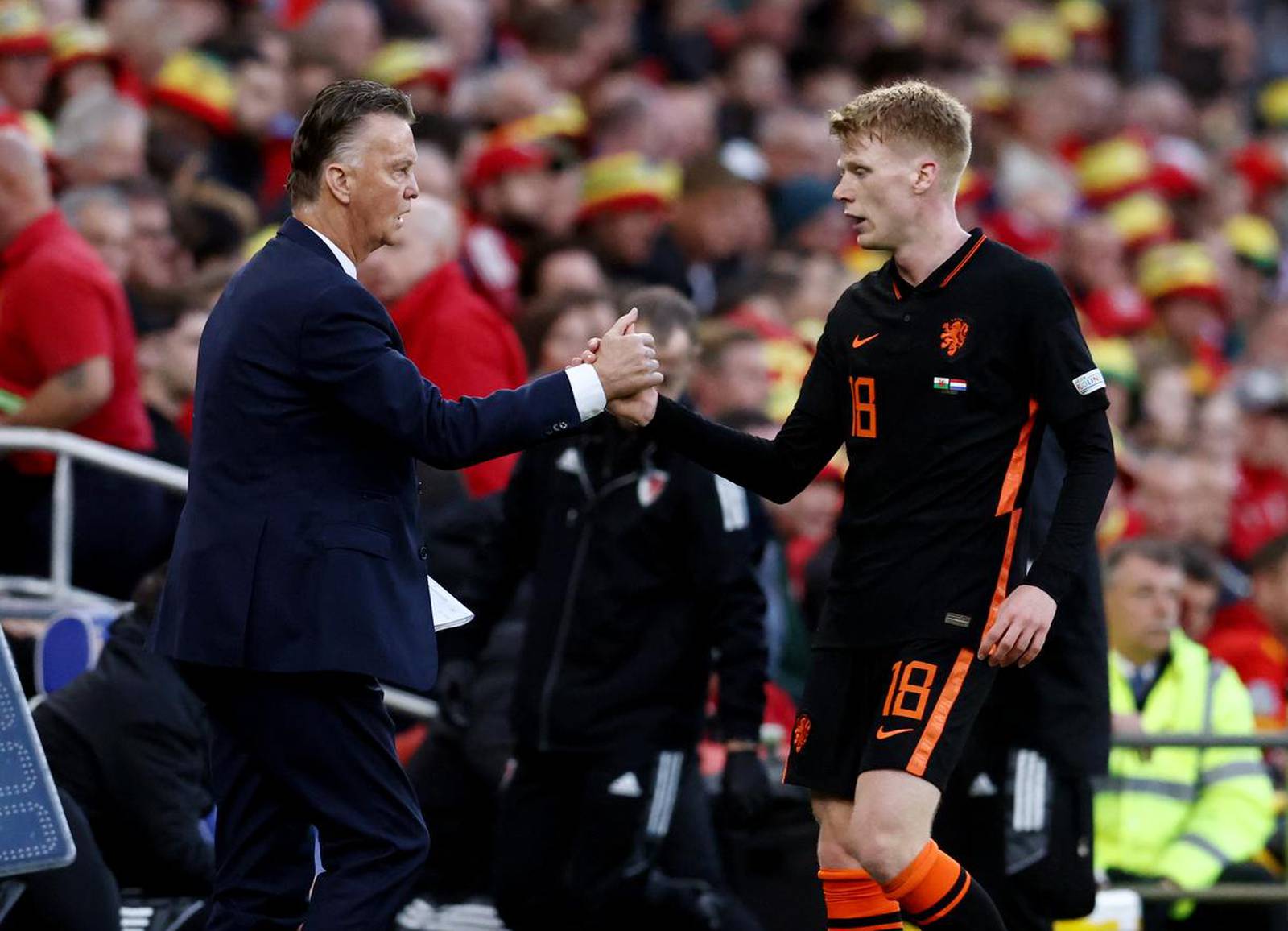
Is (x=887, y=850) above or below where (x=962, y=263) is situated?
below

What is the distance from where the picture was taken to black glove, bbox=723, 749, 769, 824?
6086 millimetres

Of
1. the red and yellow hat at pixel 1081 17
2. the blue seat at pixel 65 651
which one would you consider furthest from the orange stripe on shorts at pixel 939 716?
the red and yellow hat at pixel 1081 17

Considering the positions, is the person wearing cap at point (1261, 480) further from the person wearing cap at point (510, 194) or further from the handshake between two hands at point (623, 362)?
the handshake between two hands at point (623, 362)

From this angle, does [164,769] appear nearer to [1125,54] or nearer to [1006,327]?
[1006,327]

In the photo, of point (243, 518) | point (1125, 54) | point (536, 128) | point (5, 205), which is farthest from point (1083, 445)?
point (1125, 54)

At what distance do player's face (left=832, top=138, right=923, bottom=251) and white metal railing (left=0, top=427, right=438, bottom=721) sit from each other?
265 centimetres

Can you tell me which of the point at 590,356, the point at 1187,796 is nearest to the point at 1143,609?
the point at 1187,796

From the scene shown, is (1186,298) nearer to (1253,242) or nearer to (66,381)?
(1253,242)

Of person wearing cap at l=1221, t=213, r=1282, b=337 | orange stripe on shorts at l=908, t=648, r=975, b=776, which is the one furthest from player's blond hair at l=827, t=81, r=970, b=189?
person wearing cap at l=1221, t=213, r=1282, b=337

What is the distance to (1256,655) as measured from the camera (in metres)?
8.73

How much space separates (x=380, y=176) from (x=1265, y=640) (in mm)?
5191

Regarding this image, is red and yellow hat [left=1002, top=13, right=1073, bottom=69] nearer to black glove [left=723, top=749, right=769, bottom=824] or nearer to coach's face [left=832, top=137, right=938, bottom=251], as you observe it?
black glove [left=723, top=749, right=769, bottom=824]

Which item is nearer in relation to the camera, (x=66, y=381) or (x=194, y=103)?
(x=66, y=381)

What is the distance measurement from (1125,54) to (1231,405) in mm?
7083
